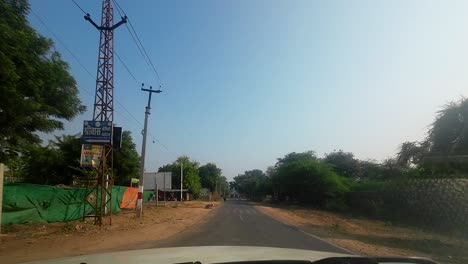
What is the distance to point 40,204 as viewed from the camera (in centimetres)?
2298

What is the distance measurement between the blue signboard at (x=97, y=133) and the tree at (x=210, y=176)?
13150 cm

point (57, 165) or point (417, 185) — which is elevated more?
point (57, 165)

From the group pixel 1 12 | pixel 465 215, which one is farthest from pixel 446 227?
pixel 1 12

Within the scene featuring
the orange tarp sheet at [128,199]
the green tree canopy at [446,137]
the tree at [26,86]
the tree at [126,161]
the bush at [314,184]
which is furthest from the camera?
the bush at [314,184]

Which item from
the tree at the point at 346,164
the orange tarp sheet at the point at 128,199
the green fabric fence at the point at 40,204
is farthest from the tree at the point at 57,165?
the tree at the point at 346,164

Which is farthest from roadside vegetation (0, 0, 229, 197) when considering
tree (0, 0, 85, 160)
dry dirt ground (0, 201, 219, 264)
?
dry dirt ground (0, 201, 219, 264)

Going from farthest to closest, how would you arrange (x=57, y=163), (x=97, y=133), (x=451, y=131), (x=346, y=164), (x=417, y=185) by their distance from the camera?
(x=346, y=164) → (x=57, y=163) → (x=451, y=131) → (x=417, y=185) → (x=97, y=133)

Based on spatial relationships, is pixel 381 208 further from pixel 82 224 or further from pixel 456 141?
pixel 82 224

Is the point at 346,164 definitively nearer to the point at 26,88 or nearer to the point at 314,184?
the point at 314,184

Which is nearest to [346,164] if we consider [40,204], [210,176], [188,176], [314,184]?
[314,184]

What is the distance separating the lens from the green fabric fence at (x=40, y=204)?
2059 centimetres

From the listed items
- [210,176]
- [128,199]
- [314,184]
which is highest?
[210,176]

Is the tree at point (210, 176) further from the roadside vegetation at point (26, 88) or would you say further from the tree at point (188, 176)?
the roadside vegetation at point (26, 88)

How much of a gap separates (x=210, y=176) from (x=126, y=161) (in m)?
103
